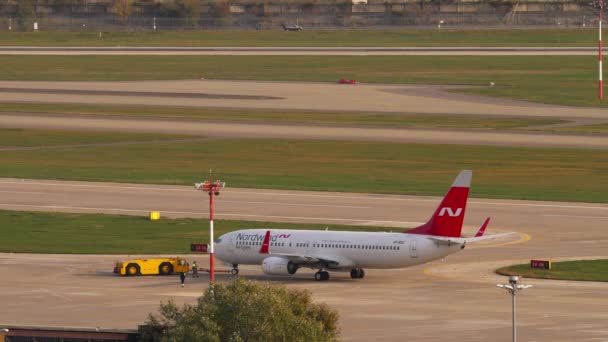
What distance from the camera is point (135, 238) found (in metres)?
112

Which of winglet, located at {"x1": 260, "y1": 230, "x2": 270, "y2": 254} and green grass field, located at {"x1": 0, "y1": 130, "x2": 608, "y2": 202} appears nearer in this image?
winglet, located at {"x1": 260, "y1": 230, "x2": 270, "y2": 254}

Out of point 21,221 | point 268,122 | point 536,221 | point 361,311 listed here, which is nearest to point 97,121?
point 268,122

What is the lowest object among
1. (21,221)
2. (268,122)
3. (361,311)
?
(361,311)

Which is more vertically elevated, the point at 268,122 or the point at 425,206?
the point at 268,122

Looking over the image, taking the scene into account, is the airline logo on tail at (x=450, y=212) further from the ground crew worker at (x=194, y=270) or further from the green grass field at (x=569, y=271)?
the ground crew worker at (x=194, y=270)

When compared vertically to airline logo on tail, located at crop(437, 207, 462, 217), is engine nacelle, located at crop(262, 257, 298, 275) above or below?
below

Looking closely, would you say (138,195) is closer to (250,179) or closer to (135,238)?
(250,179)

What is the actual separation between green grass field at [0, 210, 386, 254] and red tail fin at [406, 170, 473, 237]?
21631mm

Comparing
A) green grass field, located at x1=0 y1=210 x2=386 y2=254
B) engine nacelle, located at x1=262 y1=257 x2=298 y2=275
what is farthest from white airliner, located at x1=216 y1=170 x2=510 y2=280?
green grass field, located at x1=0 y1=210 x2=386 y2=254

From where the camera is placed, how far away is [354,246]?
93562 millimetres

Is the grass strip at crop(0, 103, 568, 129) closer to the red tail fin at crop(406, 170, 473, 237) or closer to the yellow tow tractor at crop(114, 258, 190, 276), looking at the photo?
the yellow tow tractor at crop(114, 258, 190, 276)

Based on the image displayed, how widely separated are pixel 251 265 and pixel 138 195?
34.7 m

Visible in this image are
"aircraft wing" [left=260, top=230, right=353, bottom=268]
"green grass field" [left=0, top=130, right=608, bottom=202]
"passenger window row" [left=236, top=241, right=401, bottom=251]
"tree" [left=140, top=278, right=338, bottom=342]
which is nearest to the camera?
"tree" [left=140, top=278, right=338, bottom=342]

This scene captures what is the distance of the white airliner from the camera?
91.6 metres
